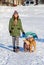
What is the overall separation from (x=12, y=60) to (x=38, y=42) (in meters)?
3.53

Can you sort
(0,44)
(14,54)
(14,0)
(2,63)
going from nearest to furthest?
(2,63) → (14,54) → (0,44) → (14,0)

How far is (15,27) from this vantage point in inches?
412

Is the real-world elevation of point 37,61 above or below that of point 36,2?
above

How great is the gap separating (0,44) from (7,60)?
3113 millimetres

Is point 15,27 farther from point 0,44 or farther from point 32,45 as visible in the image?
point 0,44

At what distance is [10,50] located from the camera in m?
11.0

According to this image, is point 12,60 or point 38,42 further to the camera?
point 38,42

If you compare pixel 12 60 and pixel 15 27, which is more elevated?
pixel 15 27

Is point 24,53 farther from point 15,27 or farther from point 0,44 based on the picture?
point 0,44

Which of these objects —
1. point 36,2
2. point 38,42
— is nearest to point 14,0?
point 36,2

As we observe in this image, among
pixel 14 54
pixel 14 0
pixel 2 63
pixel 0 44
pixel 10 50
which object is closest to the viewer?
pixel 2 63

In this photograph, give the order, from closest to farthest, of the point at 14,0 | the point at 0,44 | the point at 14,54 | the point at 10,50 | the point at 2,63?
the point at 2,63 → the point at 14,54 → the point at 10,50 → the point at 0,44 → the point at 14,0

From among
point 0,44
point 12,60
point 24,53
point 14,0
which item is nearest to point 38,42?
point 0,44


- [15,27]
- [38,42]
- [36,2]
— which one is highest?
[15,27]
